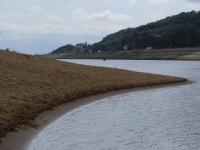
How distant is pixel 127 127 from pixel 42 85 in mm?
14817

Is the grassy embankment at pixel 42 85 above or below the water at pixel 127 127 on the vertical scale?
Result: above

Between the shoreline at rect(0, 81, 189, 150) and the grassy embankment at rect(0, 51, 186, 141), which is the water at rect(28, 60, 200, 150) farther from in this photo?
the grassy embankment at rect(0, 51, 186, 141)

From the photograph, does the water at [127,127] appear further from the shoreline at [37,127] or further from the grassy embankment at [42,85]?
the grassy embankment at [42,85]

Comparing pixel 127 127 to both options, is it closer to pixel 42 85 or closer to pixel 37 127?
pixel 37 127

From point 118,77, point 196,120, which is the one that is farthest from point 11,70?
point 196,120

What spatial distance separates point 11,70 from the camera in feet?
152

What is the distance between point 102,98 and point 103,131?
57.4 feet

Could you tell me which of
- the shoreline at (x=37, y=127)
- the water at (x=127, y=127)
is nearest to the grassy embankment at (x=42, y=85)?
the shoreline at (x=37, y=127)

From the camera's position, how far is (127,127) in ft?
91.4

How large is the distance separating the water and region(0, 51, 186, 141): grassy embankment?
1515mm

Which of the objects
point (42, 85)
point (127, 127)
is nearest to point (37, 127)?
point (127, 127)

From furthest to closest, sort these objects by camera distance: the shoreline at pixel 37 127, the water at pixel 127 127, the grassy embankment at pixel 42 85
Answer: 1. the grassy embankment at pixel 42 85
2. the water at pixel 127 127
3. the shoreline at pixel 37 127

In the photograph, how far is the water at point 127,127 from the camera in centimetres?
2297

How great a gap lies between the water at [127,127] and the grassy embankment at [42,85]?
151 centimetres
